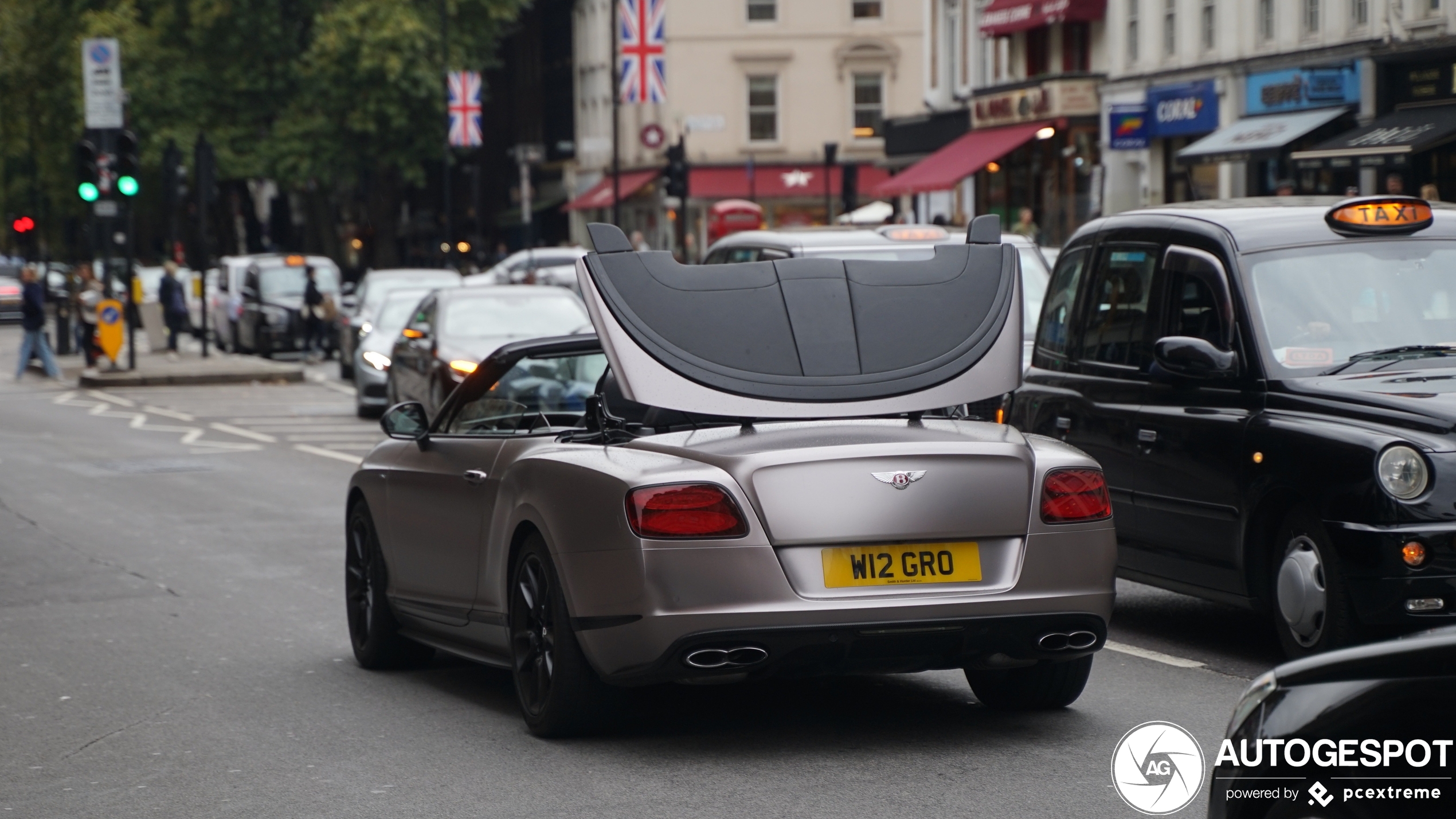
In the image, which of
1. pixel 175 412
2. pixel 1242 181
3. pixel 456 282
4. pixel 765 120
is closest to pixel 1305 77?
pixel 1242 181

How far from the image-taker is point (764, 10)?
70938 mm

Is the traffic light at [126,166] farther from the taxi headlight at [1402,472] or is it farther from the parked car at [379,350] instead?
the taxi headlight at [1402,472]

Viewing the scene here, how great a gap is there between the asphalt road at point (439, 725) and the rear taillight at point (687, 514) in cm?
73

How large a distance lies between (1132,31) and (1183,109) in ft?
11.6

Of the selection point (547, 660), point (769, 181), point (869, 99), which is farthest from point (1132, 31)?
point (547, 660)

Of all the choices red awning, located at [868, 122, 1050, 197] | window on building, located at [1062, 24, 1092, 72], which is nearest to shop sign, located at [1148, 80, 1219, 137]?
window on building, located at [1062, 24, 1092, 72]

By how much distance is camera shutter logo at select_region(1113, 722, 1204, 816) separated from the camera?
237 inches

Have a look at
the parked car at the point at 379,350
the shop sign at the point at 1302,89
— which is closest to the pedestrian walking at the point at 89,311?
the parked car at the point at 379,350

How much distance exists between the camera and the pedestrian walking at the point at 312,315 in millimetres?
41188

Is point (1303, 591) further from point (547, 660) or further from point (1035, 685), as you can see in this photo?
point (547, 660)

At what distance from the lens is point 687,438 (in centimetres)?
683

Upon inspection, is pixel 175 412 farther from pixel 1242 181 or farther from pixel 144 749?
pixel 144 749

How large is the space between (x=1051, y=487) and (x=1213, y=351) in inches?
77.1

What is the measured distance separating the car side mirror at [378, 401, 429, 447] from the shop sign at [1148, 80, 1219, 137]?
3138cm
